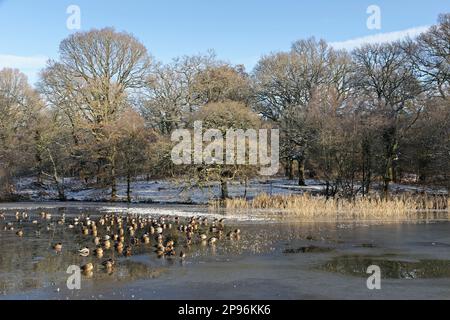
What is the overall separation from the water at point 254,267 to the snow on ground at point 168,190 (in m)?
19.2

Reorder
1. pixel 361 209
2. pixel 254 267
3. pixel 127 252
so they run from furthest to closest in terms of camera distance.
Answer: pixel 361 209
pixel 127 252
pixel 254 267

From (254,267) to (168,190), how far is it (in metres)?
29.2

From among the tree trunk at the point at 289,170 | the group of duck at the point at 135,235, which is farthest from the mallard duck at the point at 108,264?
the tree trunk at the point at 289,170

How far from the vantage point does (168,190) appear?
40.7 meters

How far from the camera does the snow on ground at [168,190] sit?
37500 millimetres

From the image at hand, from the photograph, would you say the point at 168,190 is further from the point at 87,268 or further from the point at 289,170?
the point at 87,268

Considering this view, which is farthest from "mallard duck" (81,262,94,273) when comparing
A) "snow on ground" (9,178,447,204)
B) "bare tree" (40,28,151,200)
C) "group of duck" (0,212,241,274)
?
"bare tree" (40,28,151,200)

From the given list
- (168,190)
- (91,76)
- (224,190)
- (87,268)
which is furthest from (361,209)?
(91,76)

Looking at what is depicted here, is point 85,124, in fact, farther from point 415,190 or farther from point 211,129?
point 415,190

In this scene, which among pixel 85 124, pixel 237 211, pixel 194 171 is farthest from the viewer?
pixel 85 124

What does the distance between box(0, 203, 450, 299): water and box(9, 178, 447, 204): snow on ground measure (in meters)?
19.2
